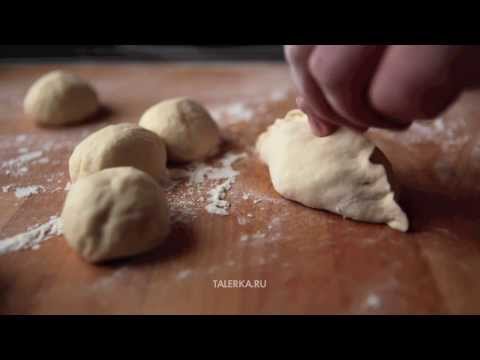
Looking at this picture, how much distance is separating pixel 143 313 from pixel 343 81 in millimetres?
601

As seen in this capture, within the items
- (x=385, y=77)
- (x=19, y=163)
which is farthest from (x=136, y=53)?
(x=385, y=77)

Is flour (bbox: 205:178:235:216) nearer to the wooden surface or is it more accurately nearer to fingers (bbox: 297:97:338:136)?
the wooden surface

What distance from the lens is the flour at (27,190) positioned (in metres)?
1.25

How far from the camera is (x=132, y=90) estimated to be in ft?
6.40

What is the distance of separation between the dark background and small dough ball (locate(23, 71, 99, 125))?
1.88ft

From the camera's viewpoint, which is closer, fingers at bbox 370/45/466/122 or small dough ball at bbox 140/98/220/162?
fingers at bbox 370/45/466/122

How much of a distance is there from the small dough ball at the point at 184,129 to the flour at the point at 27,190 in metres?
0.38

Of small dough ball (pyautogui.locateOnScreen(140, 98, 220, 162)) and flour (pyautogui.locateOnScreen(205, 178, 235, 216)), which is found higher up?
small dough ball (pyautogui.locateOnScreen(140, 98, 220, 162))

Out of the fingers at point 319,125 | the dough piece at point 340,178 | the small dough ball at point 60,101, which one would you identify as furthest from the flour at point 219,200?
the small dough ball at point 60,101

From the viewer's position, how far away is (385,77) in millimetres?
801

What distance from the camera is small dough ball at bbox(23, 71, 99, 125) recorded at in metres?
1.62

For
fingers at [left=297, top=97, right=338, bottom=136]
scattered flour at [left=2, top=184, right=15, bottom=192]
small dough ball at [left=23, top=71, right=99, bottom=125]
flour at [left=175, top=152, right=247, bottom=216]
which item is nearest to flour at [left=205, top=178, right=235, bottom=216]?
flour at [left=175, top=152, right=247, bottom=216]
